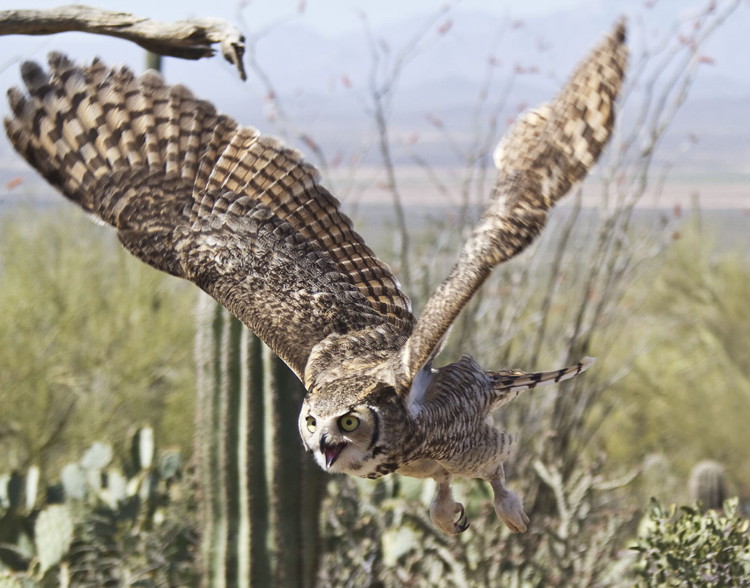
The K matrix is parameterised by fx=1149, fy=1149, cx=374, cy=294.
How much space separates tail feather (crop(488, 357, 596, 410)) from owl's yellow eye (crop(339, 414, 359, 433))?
485mm

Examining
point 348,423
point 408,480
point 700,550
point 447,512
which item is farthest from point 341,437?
point 408,480

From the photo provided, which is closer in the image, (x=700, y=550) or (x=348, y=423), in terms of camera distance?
(x=348, y=423)

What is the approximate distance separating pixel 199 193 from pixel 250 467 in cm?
116

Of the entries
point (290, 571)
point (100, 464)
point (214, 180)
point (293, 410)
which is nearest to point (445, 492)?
point (214, 180)

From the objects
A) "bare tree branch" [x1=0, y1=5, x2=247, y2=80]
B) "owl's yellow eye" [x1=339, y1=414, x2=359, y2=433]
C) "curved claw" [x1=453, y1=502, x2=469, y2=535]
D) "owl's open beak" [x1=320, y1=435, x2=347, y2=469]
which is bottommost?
"curved claw" [x1=453, y1=502, x2=469, y2=535]

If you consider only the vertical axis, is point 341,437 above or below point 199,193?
below

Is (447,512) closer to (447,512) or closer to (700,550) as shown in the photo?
(447,512)

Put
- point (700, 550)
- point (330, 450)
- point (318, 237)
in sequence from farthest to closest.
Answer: point (700, 550) < point (318, 237) < point (330, 450)

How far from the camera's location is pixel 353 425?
1.73 metres

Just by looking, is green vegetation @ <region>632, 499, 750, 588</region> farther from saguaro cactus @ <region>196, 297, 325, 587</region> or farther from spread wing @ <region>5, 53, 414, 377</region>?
saguaro cactus @ <region>196, 297, 325, 587</region>

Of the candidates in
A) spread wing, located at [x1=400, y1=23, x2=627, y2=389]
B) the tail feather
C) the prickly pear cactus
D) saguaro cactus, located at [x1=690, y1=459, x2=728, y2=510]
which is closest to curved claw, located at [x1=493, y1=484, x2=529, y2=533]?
the tail feather

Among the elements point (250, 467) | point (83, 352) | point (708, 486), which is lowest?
point (250, 467)

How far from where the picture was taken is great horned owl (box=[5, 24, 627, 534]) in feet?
6.14

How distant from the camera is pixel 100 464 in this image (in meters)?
4.59
